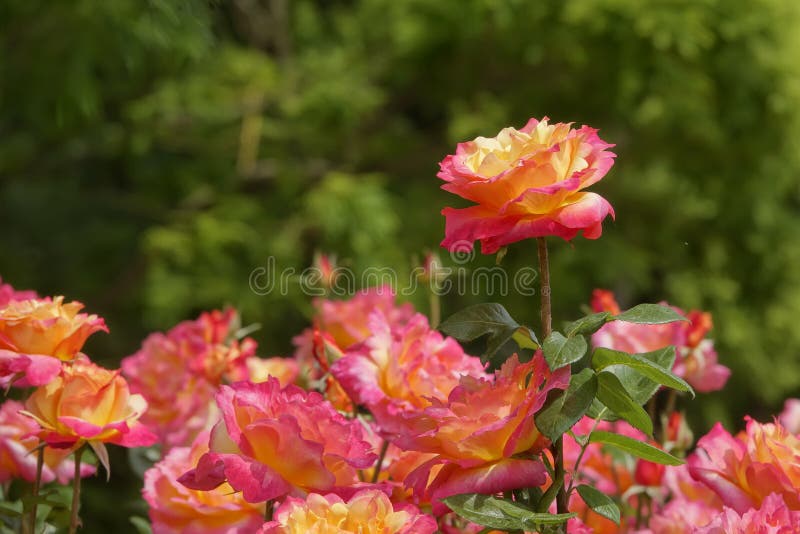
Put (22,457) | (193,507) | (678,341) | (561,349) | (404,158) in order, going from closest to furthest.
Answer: (561,349)
(193,507)
(22,457)
(678,341)
(404,158)

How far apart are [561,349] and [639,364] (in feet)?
0.14

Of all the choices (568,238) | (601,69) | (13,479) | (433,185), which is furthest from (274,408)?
(433,185)

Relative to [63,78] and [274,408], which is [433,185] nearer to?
[63,78]

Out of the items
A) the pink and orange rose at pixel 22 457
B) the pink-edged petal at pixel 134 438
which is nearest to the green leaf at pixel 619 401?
the pink-edged petal at pixel 134 438

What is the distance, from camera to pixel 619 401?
0.48m

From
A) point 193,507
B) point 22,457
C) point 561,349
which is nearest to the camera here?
point 561,349

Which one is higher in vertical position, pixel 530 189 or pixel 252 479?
pixel 530 189

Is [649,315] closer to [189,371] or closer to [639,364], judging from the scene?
[639,364]

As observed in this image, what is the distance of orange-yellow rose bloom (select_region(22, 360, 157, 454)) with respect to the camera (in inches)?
22.4

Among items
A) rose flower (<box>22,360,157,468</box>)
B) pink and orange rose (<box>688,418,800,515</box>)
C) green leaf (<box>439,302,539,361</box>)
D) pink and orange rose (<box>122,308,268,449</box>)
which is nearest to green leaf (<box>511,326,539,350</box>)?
green leaf (<box>439,302,539,361</box>)

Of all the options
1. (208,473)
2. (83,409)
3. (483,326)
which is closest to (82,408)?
(83,409)

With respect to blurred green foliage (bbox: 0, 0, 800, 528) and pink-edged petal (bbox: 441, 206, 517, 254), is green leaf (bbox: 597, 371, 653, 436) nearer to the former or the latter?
pink-edged petal (bbox: 441, 206, 517, 254)

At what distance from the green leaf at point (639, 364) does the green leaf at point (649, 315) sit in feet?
0.05

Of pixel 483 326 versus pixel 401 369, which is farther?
pixel 401 369
